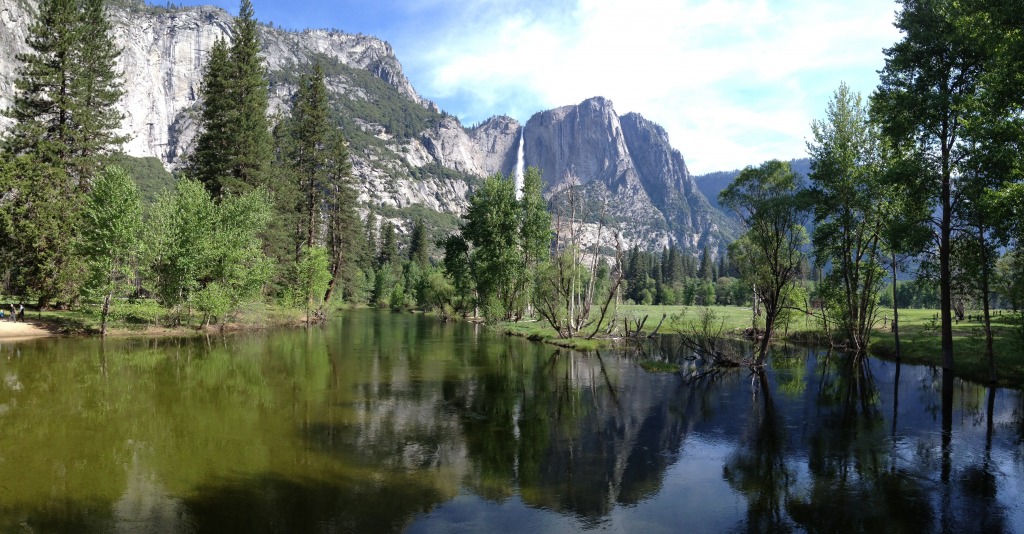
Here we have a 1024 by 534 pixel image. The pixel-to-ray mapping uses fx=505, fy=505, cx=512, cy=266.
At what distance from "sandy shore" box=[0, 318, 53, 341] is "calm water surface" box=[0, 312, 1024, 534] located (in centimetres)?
1104

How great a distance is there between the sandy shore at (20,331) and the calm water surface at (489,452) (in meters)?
11.0

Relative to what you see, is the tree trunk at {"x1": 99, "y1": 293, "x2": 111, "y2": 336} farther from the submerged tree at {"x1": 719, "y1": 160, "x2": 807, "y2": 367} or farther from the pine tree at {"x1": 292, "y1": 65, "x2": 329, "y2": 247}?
the submerged tree at {"x1": 719, "y1": 160, "x2": 807, "y2": 367}

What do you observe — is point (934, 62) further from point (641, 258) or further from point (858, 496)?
point (641, 258)

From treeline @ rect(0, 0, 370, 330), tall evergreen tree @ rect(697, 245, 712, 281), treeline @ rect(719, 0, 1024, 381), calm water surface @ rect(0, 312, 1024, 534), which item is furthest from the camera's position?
tall evergreen tree @ rect(697, 245, 712, 281)

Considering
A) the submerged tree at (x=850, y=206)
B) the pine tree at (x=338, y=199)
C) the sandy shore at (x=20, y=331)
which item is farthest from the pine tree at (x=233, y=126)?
the submerged tree at (x=850, y=206)

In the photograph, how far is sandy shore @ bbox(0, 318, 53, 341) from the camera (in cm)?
3306

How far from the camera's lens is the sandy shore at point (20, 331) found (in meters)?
33.1

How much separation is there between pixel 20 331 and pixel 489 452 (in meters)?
38.1

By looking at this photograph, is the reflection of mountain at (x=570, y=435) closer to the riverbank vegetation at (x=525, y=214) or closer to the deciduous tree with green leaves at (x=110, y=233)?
the riverbank vegetation at (x=525, y=214)

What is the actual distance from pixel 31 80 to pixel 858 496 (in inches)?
2278

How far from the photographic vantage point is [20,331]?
33.7 metres

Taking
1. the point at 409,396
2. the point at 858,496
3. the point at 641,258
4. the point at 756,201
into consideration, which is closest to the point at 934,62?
the point at 756,201

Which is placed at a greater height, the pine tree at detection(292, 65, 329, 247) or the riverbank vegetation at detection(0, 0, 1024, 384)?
the pine tree at detection(292, 65, 329, 247)

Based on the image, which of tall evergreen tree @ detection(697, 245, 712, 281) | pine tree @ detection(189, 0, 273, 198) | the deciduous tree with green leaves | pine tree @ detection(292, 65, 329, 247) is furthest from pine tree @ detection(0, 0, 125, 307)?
tall evergreen tree @ detection(697, 245, 712, 281)
